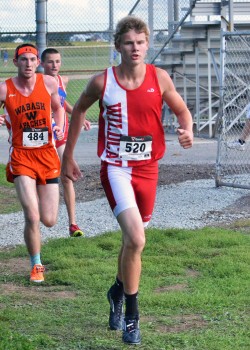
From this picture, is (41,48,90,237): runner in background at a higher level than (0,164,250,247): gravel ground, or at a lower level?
higher

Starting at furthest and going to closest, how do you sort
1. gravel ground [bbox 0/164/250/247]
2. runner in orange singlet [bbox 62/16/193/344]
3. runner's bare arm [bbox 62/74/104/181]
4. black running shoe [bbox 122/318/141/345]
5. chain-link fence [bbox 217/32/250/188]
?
chain-link fence [bbox 217/32/250/188]
gravel ground [bbox 0/164/250/247]
runner's bare arm [bbox 62/74/104/181]
runner in orange singlet [bbox 62/16/193/344]
black running shoe [bbox 122/318/141/345]

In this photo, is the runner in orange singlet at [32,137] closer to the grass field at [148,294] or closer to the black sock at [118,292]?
the grass field at [148,294]

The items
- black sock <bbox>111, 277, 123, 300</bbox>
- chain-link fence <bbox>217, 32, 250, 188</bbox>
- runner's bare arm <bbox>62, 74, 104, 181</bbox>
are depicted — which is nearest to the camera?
runner's bare arm <bbox>62, 74, 104, 181</bbox>

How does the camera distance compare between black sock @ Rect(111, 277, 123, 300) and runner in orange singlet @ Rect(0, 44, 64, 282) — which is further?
runner in orange singlet @ Rect(0, 44, 64, 282)

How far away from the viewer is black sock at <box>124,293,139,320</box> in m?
5.80

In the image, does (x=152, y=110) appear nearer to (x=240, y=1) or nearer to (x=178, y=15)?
(x=240, y=1)

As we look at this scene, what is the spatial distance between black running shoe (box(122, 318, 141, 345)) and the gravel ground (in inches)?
151

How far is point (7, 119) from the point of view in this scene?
821 centimetres

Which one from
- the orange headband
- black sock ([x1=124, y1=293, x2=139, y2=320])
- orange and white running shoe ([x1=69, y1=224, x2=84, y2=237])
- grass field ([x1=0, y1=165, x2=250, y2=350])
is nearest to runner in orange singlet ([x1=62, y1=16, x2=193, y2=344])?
black sock ([x1=124, y1=293, x2=139, y2=320])

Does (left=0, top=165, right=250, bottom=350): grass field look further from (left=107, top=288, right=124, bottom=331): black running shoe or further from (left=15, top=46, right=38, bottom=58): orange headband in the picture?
(left=15, top=46, right=38, bottom=58): orange headband

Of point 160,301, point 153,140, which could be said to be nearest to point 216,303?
point 160,301

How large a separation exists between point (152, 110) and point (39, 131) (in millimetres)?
2275

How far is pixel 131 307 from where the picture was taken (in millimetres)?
5820

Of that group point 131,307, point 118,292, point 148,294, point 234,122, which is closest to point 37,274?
point 148,294
